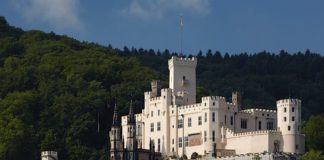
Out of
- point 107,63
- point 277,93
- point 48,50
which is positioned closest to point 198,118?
point 107,63

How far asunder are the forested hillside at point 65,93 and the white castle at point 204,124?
7.41 m

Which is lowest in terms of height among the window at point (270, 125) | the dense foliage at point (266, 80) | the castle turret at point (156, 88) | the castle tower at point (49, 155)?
the castle tower at point (49, 155)

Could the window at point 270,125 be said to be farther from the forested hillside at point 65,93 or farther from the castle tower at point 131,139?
the forested hillside at point 65,93

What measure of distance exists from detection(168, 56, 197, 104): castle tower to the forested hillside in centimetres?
833

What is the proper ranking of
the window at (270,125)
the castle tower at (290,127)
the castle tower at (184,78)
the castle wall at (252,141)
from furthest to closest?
the castle tower at (184,78) < the window at (270,125) < the castle tower at (290,127) < the castle wall at (252,141)

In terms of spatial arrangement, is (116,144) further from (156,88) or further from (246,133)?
(246,133)

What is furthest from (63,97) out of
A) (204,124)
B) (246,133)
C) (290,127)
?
(290,127)

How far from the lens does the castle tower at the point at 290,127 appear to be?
107m

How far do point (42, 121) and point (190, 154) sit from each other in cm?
2224

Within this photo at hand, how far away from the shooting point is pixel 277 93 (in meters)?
179

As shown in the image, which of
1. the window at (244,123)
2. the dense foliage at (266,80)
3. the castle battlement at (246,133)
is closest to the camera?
the castle battlement at (246,133)

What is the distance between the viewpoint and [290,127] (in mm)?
107438

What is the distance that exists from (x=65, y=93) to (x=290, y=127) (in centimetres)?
3267

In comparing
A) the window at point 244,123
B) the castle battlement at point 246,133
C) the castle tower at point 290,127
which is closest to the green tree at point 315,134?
the castle tower at point 290,127
